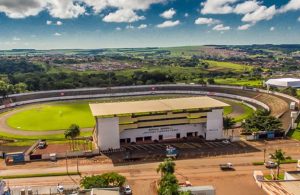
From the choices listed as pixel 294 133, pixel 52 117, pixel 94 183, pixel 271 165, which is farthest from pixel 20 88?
pixel 271 165

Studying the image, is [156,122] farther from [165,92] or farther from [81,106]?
[165,92]

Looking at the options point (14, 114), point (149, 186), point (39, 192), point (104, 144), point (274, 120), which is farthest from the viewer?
point (14, 114)

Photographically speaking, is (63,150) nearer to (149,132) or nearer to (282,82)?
(149,132)

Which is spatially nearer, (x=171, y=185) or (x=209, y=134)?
(x=171, y=185)

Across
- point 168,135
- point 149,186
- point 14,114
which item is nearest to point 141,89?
point 14,114

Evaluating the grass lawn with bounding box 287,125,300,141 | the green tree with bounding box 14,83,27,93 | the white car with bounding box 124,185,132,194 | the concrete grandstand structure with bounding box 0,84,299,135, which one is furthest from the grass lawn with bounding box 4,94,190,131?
the grass lawn with bounding box 287,125,300,141

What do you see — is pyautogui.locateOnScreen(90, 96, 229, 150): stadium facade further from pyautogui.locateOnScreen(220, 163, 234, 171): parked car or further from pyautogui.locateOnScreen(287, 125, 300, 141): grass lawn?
pyautogui.locateOnScreen(287, 125, 300, 141): grass lawn
